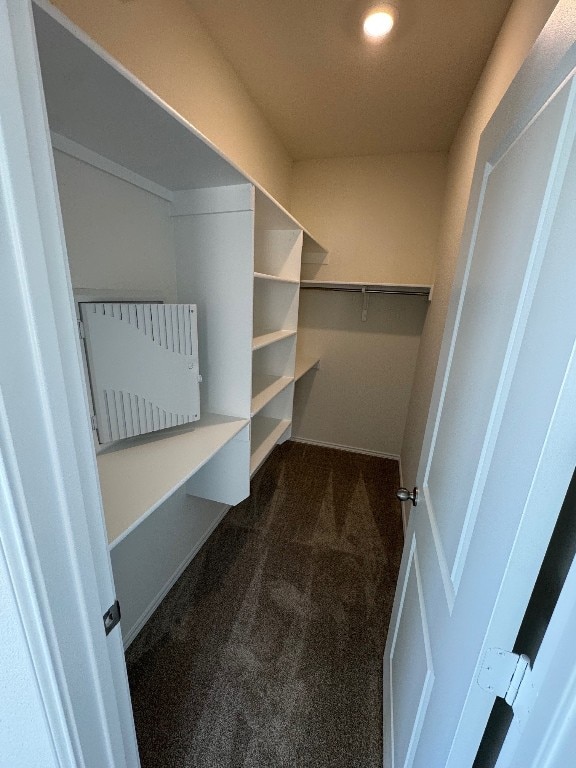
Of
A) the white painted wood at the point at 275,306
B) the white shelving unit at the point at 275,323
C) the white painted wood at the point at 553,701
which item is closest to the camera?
the white painted wood at the point at 553,701

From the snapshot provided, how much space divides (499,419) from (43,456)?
760mm

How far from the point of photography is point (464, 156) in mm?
1821

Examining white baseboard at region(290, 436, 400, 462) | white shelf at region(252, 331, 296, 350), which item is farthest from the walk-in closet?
white baseboard at region(290, 436, 400, 462)

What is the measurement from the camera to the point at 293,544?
2.03 meters

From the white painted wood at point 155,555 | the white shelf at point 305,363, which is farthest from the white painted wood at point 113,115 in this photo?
the white shelf at point 305,363

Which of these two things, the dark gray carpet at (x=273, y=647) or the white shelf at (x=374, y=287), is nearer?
the dark gray carpet at (x=273, y=647)

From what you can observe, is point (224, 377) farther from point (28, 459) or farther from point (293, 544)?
point (293, 544)

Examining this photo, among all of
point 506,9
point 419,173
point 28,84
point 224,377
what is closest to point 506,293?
point 28,84

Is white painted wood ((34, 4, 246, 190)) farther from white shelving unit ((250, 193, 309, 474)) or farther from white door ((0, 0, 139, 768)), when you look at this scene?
white shelving unit ((250, 193, 309, 474))

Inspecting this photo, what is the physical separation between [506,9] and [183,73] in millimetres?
1381

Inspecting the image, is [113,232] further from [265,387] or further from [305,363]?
[305,363]

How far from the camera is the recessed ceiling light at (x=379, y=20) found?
133cm

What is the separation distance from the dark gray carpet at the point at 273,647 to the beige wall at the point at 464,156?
854 millimetres

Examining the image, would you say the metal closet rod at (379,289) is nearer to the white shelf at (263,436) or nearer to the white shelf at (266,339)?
the white shelf at (266,339)
